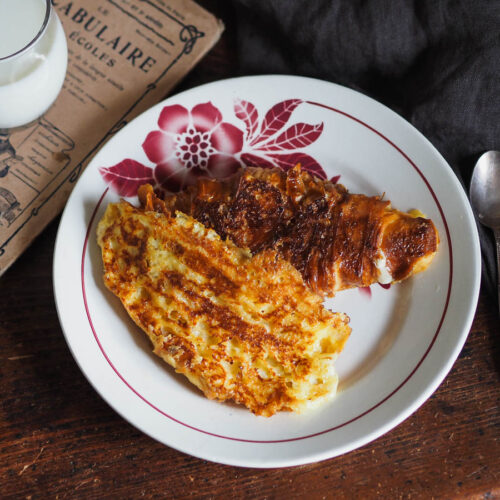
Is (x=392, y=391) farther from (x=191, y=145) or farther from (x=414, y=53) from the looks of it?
(x=414, y=53)

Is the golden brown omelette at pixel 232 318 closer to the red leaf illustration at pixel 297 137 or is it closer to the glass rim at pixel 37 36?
the red leaf illustration at pixel 297 137

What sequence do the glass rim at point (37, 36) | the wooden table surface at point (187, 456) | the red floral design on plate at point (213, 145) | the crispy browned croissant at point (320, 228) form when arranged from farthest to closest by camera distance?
the red floral design on plate at point (213, 145) → the wooden table surface at point (187, 456) → the glass rim at point (37, 36) → the crispy browned croissant at point (320, 228)

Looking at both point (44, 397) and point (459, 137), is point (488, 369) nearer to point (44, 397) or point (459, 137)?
point (459, 137)

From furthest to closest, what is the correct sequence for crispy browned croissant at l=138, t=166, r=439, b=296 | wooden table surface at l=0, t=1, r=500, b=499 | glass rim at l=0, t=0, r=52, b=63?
wooden table surface at l=0, t=1, r=500, b=499 < glass rim at l=0, t=0, r=52, b=63 < crispy browned croissant at l=138, t=166, r=439, b=296

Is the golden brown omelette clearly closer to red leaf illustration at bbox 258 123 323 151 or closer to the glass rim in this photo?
red leaf illustration at bbox 258 123 323 151

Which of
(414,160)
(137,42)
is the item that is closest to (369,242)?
(414,160)

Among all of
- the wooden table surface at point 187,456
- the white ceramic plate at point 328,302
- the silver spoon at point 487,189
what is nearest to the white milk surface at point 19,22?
the white ceramic plate at point 328,302

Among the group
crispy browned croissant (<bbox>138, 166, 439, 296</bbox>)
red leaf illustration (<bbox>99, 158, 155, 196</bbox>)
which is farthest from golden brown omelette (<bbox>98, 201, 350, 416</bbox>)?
red leaf illustration (<bbox>99, 158, 155, 196</bbox>)
